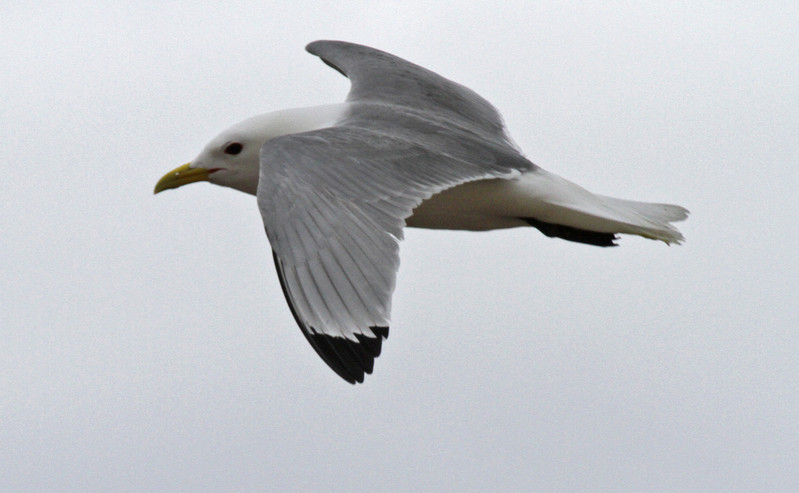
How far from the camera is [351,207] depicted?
632 centimetres

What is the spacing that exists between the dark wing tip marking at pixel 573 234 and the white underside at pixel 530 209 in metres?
0.06

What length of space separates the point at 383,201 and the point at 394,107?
1.53m

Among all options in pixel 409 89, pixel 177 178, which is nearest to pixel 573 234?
pixel 409 89

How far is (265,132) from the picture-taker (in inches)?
312

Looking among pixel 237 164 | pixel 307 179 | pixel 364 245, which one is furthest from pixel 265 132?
pixel 364 245

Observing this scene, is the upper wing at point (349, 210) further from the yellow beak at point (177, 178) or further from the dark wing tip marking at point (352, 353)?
the yellow beak at point (177, 178)

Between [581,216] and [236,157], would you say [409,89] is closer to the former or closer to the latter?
[236,157]

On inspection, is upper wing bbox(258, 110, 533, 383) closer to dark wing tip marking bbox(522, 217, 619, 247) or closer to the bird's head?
dark wing tip marking bbox(522, 217, 619, 247)

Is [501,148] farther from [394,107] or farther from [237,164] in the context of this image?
[237,164]

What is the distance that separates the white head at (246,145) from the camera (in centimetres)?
788

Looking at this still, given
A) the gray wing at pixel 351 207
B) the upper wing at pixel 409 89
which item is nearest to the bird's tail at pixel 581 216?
the gray wing at pixel 351 207

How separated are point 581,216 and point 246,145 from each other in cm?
182

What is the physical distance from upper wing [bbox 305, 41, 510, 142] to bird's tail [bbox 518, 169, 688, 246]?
730 mm

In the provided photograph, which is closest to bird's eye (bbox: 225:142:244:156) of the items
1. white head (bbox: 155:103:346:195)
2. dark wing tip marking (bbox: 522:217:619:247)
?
white head (bbox: 155:103:346:195)
